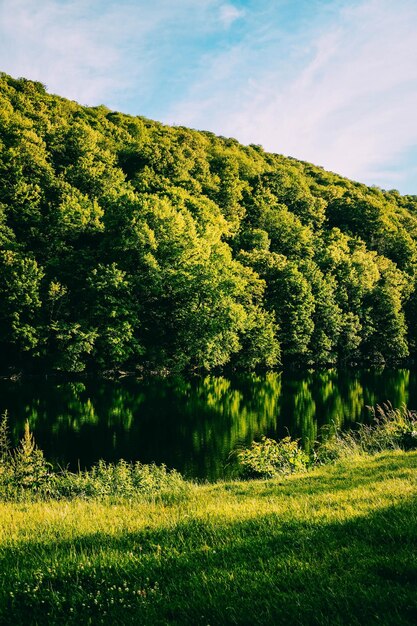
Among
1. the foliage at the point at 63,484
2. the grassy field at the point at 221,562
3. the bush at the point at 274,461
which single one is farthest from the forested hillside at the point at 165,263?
the grassy field at the point at 221,562

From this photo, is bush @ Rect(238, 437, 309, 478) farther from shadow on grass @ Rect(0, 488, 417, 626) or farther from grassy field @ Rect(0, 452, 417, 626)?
shadow on grass @ Rect(0, 488, 417, 626)

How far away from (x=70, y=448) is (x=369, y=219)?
8260 cm

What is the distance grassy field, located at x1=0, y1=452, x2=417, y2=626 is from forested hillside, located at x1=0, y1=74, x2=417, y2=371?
35504 mm

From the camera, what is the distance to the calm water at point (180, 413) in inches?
782

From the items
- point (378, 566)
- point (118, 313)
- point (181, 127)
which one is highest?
point (181, 127)

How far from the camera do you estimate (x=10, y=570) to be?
17.2ft

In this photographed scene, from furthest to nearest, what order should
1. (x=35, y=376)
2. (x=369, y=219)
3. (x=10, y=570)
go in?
(x=369, y=219) → (x=35, y=376) → (x=10, y=570)

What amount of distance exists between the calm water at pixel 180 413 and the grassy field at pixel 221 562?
31.5ft

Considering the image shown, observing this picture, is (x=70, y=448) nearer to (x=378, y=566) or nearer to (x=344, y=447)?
(x=344, y=447)

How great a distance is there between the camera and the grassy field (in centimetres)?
394

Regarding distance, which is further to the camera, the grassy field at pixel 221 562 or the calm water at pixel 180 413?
the calm water at pixel 180 413

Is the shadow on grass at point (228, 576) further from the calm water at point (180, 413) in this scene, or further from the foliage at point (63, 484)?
the calm water at point (180, 413)

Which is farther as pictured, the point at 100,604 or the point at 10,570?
the point at 10,570

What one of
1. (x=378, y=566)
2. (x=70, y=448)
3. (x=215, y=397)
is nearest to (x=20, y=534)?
(x=378, y=566)
